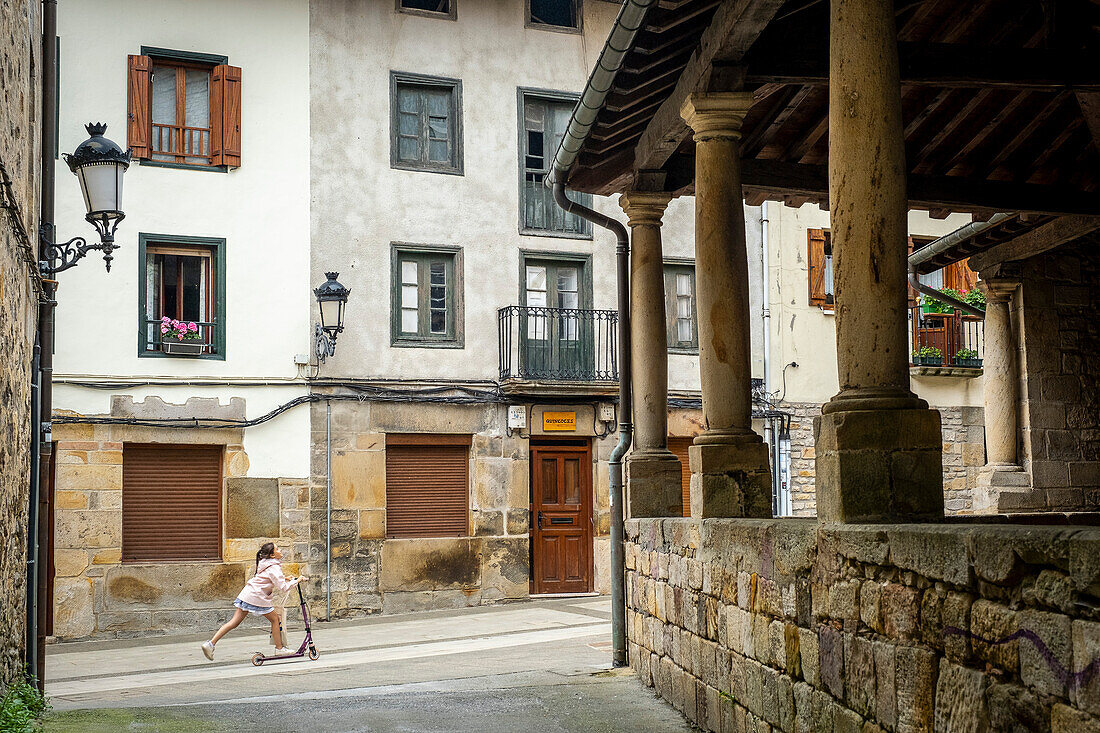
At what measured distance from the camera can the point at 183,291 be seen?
611 inches

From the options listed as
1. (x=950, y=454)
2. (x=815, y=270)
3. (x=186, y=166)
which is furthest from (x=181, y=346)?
(x=950, y=454)

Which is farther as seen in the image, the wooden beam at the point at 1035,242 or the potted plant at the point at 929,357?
the potted plant at the point at 929,357

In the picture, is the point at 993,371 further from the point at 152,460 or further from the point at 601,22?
the point at 152,460

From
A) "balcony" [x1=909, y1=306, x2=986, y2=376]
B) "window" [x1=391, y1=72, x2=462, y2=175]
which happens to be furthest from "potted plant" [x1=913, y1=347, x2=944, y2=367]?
"window" [x1=391, y1=72, x2=462, y2=175]

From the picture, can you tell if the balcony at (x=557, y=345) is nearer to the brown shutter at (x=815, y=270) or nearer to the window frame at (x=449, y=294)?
the window frame at (x=449, y=294)

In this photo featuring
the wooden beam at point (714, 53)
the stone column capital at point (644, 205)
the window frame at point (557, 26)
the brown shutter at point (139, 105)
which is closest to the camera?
the wooden beam at point (714, 53)

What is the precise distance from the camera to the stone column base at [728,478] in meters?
6.77

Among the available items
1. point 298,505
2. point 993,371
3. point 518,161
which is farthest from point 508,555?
point 993,371

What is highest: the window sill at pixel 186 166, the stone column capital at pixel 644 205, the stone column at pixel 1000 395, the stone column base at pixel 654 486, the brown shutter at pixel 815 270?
the window sill at pixel 186 166

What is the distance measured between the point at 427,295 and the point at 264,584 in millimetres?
5924

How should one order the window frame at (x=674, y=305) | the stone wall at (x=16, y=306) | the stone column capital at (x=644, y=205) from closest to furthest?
the stone wall at (x=16, y=306), the stone column capital at (x=644, y=205), the window frame at (x=674, y=305)

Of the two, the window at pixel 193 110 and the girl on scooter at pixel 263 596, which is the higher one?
the window at pixel 193 110

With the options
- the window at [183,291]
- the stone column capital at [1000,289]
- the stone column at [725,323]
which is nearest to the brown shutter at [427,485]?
the window at [183,291]

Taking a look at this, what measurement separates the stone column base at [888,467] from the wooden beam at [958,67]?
2.28 m
